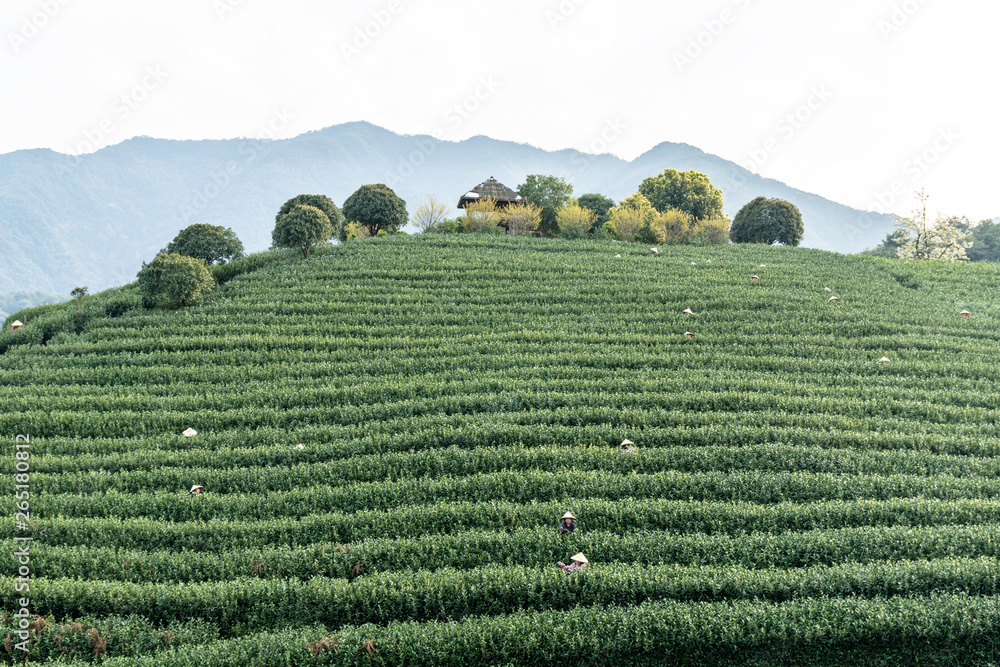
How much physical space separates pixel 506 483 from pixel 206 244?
22.9m

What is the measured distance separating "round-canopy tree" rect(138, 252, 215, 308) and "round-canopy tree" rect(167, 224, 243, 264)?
18.8 ft

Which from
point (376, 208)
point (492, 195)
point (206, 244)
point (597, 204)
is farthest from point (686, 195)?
point (206, 244)

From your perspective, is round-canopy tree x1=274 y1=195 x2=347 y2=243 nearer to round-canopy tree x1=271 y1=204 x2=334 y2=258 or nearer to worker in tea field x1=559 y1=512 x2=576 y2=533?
round-canopy tree x1=271 y1=204 x2=334 y2=258

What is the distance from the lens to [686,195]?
55.8 m

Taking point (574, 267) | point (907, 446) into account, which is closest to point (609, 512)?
point (907, 446)

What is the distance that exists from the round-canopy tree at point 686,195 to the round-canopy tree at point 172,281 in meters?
46.4

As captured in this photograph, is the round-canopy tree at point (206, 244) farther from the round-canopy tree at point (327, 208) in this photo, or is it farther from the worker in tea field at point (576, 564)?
the worker in tea field at point (576, 564)

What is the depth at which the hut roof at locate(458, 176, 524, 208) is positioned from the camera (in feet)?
168

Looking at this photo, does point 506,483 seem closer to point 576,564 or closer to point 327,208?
point 576,564

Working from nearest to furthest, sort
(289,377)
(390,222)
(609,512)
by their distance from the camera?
1. (609,512)
2. (289,377)
3. (390,222)

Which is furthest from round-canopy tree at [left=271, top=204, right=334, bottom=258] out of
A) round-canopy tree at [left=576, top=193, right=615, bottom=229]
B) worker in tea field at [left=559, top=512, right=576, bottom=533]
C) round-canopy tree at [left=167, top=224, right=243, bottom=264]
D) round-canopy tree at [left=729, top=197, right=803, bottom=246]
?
round-canopy tree at [left=729, top=197, right=803, bottom=246]

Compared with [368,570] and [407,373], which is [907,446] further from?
[407,373]

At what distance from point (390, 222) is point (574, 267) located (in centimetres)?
1823

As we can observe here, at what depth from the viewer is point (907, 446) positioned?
11.4 m
